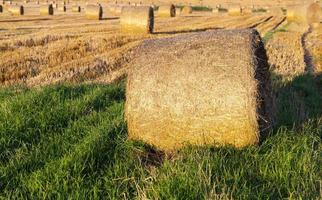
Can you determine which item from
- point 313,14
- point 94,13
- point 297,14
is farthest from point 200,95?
point 94,13

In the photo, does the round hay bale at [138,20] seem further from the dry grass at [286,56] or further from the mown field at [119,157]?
the mown field at [119,157]

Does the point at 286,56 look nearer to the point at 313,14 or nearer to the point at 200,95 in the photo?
the point at 200,95

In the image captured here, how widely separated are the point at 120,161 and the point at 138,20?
18.1 meters

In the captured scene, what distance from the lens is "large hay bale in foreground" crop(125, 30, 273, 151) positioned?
19.2ft

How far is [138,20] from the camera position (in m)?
22.9

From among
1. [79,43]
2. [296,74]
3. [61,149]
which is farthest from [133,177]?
[79,43]

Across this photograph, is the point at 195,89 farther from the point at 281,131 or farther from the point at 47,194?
the point at 47,194

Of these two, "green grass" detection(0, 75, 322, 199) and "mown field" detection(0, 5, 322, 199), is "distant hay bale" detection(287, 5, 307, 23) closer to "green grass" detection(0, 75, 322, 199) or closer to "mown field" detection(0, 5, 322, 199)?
"mown field" detection(0, 5, 322, 199)

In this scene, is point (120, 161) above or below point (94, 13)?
above

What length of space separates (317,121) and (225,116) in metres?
1.89

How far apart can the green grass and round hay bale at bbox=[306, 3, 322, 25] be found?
25317 millimetres

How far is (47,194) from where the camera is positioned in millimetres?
4480

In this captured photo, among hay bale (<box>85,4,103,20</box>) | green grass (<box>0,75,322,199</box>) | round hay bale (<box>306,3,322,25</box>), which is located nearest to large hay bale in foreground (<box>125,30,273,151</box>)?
green grass (<box>0,75,322,199</box>)

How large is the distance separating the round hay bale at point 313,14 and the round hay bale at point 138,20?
12.3 metres
